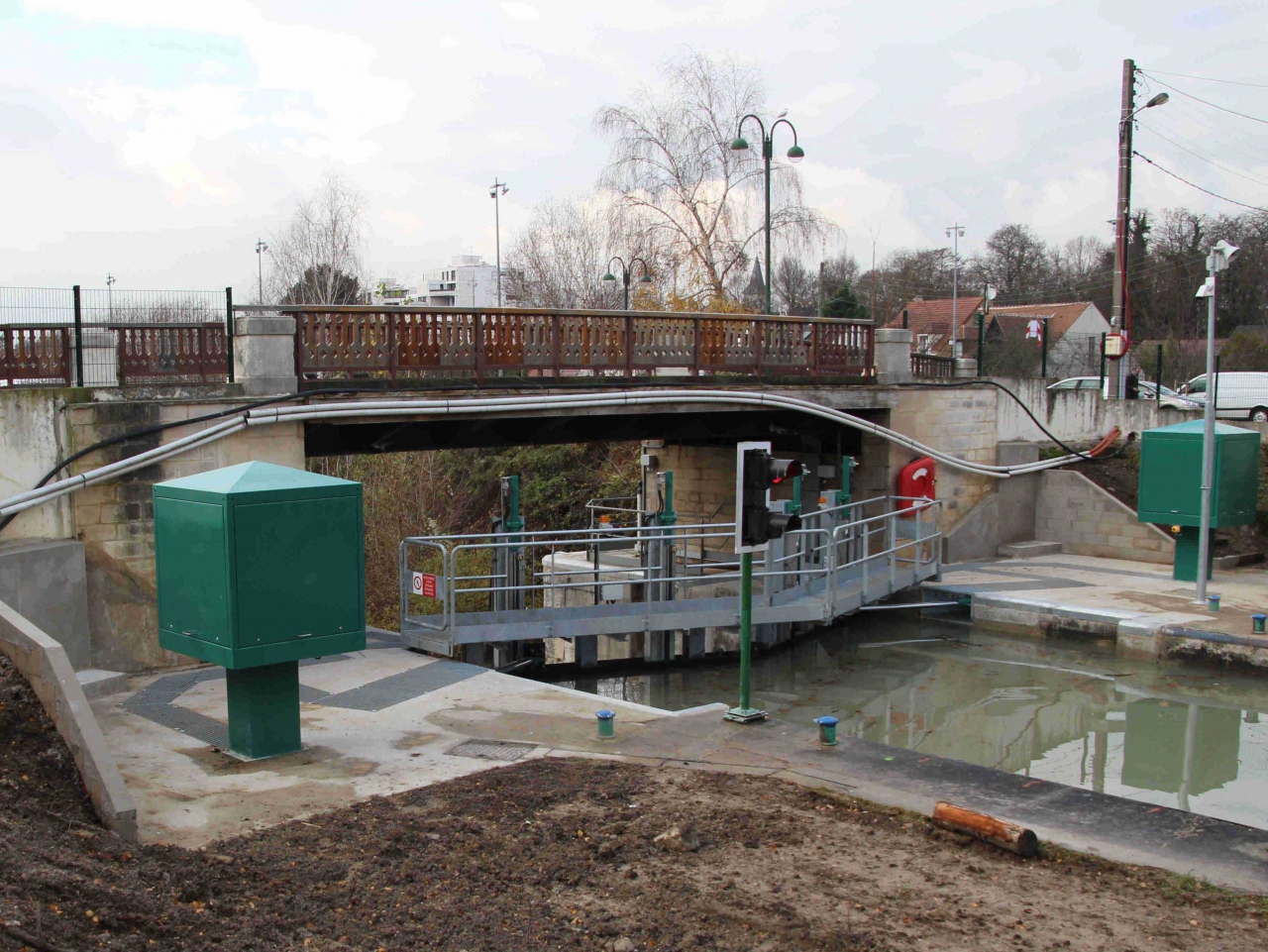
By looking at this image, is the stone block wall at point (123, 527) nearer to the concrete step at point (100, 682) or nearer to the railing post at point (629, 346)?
the concrete step at point (100, 682)

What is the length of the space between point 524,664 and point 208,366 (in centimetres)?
522

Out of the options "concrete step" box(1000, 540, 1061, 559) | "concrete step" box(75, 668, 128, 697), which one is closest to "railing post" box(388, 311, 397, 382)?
"concrete step" box(75, 668, 128, 697)

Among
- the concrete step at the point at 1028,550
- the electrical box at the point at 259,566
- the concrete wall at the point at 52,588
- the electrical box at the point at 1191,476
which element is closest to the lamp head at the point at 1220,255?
the electrical box at the point at 1191,476

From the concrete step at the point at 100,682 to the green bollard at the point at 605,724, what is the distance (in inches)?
184

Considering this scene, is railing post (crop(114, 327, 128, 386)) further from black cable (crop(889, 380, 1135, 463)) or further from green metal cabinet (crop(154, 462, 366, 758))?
black cable (crop(889, 380, 1135, 463))

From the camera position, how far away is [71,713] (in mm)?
6625

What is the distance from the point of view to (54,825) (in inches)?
228

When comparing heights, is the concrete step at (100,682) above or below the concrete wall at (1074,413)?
below

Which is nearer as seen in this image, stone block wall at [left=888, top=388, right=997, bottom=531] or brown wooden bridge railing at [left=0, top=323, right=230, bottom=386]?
brown wooden bridge railing at [left=0, top=323, right=230, bottom=386]

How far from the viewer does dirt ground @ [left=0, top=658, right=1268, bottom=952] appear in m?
5.09

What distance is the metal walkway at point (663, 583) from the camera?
1231cm

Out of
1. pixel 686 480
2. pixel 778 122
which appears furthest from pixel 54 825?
pixel 778 122

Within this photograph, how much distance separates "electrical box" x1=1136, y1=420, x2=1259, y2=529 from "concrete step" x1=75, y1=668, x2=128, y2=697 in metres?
14.0

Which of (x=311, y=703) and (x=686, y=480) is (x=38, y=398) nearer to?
(x=311, y=703)
